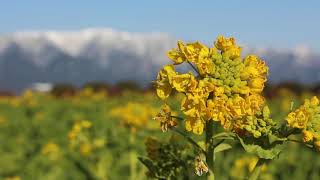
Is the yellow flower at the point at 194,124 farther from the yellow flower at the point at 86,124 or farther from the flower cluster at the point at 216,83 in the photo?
the yellow flower at the point at 86,124

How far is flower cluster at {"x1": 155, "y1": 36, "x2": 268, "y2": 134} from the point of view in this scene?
1900mm

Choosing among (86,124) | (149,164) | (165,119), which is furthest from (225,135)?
(86,124)

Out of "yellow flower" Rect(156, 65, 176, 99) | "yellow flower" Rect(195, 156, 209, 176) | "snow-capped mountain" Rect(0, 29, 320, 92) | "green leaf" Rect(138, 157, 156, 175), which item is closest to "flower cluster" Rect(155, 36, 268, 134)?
"yellow flower" Rect(156, 65, 176, 99)

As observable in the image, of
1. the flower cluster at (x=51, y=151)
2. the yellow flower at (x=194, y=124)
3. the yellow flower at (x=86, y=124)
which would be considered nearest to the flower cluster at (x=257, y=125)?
the yellow flower at (x=194, y=124)

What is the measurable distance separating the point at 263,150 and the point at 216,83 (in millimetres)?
243

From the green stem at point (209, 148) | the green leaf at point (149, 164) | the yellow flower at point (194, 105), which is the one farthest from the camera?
the green leaf at point (149, 164)

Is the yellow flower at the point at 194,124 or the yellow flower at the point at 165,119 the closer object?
the yellow flower at the point at 194,124

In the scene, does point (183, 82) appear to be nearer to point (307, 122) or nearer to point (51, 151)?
point (307, 122)

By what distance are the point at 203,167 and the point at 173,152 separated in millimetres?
409

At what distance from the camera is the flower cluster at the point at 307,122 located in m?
1.96

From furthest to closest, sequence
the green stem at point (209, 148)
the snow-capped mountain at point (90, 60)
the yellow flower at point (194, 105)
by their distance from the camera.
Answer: the snow-capped mountain at point (90, 60)
the green stem at point (209, 148)
the yellow flower at point (194, 105)

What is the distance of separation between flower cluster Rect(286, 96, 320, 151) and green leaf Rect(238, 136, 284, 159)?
0.08 metres

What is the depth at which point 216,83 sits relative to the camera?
1.92 m

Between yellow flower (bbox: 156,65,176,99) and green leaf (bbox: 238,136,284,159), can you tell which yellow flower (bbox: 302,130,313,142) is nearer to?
green leaf (bbox: 238,136,284,159)
